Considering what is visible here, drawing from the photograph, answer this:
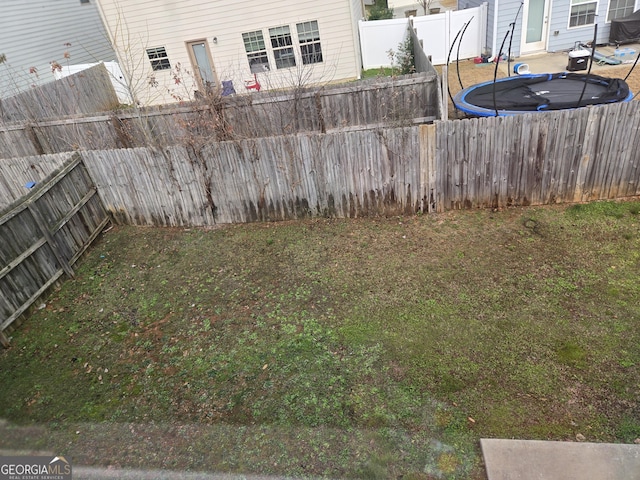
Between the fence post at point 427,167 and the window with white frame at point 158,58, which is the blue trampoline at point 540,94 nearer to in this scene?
the fence post at point 427,167

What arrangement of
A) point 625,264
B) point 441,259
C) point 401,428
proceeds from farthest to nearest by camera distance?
point 441,259
point 625,264
point 401,428

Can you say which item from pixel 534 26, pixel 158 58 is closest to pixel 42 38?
pixel 158 58

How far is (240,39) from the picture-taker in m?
14.7

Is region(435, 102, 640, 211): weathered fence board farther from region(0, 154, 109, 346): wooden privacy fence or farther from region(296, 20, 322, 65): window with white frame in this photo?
region(296, 20, 322, 65): window with white frame

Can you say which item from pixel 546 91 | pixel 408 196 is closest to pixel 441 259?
pixel 408 196

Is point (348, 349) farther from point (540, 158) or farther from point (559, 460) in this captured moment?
point (540, 158)

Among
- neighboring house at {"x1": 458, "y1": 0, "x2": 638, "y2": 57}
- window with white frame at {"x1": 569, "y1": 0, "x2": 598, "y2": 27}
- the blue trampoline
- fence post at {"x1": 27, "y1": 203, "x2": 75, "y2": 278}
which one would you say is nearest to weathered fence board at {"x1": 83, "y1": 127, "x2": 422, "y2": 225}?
fence post at {"x1": 27, "y1": 203, "x2": 75, "y2": 278}

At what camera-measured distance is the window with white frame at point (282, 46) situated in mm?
14320

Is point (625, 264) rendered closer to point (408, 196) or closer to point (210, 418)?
point (408, 196)

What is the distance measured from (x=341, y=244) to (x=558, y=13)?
42.4ft

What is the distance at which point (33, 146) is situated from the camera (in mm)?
11008

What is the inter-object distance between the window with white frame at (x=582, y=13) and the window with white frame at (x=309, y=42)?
27.7 ft

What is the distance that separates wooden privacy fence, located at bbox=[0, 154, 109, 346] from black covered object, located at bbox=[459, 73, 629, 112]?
26.1 feet

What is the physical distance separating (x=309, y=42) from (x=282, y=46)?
3.25 ft
